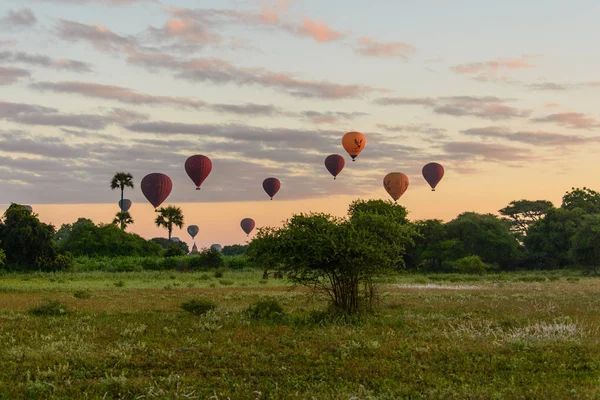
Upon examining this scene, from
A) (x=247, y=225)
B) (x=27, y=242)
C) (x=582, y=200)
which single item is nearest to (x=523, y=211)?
(x=582, y=200)

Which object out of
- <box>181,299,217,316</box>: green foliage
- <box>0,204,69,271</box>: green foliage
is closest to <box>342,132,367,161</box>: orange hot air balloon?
<box>0,204,69,271</box>: green foliage

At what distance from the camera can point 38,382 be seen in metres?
14.6

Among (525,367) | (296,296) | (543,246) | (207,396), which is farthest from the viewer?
(543,246)

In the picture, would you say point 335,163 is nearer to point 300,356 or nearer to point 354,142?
point 354,142

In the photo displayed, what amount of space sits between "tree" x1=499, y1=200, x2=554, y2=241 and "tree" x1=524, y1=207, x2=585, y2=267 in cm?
4075

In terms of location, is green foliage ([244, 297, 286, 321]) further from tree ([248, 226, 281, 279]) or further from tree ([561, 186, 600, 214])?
tree ([561, 186, 600, 214])

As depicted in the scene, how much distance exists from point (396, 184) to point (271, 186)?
21322 millimetres

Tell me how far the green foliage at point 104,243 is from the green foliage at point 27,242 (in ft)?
102

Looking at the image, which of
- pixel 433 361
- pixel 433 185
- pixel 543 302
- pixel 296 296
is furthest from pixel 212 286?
pixel 433 185

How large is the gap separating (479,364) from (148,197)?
98.4 meters

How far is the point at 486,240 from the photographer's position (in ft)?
330

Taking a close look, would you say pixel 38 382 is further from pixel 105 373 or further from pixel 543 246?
pixel 543 246

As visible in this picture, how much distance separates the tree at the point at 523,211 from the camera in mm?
147125

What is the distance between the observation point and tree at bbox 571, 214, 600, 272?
8688 centimetres
